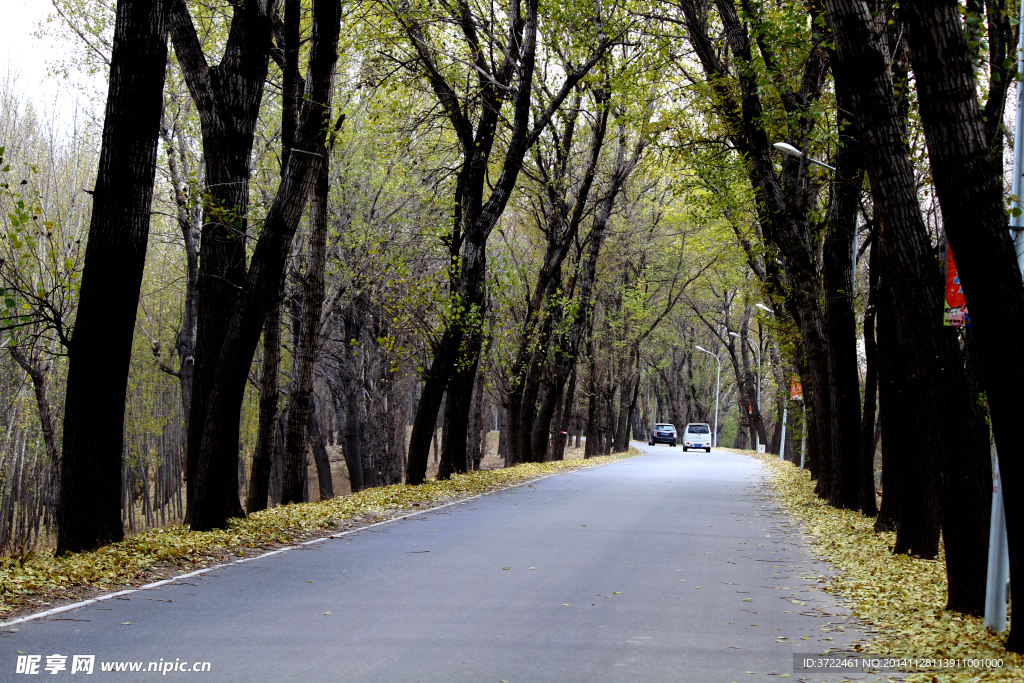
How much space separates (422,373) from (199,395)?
8830mm

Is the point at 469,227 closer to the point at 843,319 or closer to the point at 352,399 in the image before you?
the point at 843,319

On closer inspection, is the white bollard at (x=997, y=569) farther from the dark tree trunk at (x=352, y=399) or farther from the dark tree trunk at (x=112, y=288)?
the dark tree trunk at (x=352, y=399)

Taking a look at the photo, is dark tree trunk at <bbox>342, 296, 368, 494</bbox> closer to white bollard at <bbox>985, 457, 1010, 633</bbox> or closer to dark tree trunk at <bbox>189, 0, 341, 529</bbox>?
dark tree trunk at <bbox>189, 0, 341, 529</bbox>

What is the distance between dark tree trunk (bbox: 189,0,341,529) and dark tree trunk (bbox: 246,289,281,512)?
2.27 metres

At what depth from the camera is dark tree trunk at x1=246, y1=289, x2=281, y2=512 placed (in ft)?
52.2

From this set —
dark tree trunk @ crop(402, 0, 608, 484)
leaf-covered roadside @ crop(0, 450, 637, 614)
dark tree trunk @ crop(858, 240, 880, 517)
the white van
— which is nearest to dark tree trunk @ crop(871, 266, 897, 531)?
dark tree trunk @ crop(858, 240, 880, 517)

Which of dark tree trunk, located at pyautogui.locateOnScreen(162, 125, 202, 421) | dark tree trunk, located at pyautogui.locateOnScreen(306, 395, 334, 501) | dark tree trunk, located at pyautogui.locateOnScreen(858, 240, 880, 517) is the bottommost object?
dark tree trunk, located at pyautogui.locateOnScreen(306, 395, 334, 501)

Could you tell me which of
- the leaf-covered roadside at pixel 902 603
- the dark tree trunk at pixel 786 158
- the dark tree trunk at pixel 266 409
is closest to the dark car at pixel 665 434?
the dark tree trunk at pixel 786 158

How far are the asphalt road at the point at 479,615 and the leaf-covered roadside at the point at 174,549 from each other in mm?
603

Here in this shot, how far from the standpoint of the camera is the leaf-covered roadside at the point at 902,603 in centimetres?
660

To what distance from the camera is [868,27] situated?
8461mm

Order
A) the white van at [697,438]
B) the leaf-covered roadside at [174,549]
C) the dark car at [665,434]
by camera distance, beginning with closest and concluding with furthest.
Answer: the leaf-covered roadside at [174,549] → the white van at [697,438] → the dark car at [665,434]

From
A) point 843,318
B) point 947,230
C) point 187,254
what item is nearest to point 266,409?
point 843,318

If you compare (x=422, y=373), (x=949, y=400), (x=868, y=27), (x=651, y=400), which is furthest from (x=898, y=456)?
(x=651, y=400)
